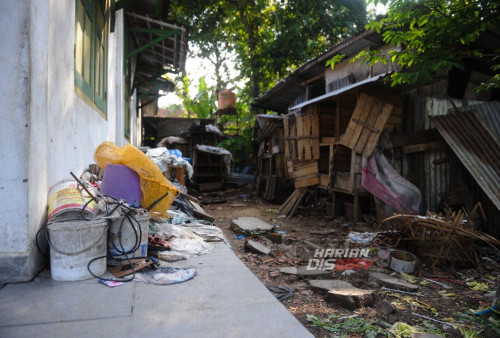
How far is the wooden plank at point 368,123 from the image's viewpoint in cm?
805

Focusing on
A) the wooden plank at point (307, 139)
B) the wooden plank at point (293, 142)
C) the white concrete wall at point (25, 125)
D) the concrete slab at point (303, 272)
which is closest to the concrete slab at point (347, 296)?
the concrete slab at point (303, 272)

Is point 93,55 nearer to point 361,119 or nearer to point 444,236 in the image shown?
point 361,119

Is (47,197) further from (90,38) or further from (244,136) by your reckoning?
(244,136)

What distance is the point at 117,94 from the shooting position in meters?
8.38

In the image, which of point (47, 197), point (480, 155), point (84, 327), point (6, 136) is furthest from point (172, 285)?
point (480, 155)

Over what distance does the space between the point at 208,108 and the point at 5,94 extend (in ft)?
60.1

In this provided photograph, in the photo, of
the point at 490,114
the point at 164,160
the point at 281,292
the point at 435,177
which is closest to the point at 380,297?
the point at 281,292

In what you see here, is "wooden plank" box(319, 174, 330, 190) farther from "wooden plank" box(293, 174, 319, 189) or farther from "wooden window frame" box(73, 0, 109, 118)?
"wooden window frame" box(73, 0, 109, 118)

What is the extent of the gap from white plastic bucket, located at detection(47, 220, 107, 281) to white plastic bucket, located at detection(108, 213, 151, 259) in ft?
1.06

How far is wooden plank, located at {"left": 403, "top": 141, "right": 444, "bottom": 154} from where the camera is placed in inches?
285

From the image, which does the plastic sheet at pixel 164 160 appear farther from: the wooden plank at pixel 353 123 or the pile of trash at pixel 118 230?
the wooden plank at pixel 353 123

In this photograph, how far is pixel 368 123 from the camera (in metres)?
8.20

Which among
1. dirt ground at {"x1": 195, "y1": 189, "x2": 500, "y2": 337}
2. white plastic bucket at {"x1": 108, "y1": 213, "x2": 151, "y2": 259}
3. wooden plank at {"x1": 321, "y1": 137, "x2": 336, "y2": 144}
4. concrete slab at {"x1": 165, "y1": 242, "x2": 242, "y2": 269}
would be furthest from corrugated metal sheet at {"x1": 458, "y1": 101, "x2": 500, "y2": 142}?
white plastic bucket at {"x1": 108, "y1": 213, "x2": 151, "y2": 259}

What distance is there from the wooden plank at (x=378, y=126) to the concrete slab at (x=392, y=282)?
12.6ft
